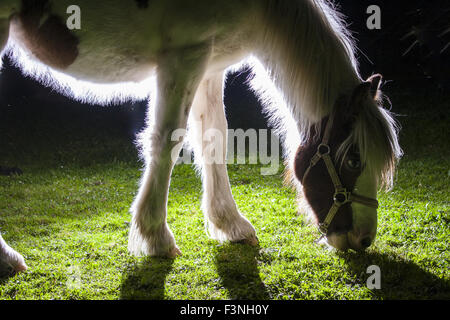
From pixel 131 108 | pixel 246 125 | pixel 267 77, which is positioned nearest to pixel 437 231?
pixel 267 77

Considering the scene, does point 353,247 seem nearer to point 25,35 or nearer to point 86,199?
point 25,35

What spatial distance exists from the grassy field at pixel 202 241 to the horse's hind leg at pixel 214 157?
197 mm

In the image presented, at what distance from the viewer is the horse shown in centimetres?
295

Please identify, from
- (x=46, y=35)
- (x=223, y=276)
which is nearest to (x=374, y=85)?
(x=223, y=276)

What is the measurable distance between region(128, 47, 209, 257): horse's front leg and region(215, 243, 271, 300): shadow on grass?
0.53 metres

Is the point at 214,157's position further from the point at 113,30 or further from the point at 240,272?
the point at 113,30

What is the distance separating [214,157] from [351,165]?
4.06ft

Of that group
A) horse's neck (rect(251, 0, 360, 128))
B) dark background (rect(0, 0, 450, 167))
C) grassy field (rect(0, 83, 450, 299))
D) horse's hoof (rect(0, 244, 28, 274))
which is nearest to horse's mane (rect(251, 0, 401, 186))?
horse's neck (rect(251, 0, 360, 128))

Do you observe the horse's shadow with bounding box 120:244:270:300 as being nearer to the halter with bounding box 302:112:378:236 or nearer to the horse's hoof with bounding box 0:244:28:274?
the halter with bounding box 302:112:378:236

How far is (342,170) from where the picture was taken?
121 inches

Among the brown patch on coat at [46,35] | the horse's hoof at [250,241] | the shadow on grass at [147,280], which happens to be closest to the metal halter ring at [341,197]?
the horse's hoof at [250,241]

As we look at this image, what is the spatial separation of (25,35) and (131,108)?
6835 mm

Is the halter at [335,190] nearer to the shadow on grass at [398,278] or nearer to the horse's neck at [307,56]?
the horse's neck at [307,56]

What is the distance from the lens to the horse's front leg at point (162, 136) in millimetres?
3020
